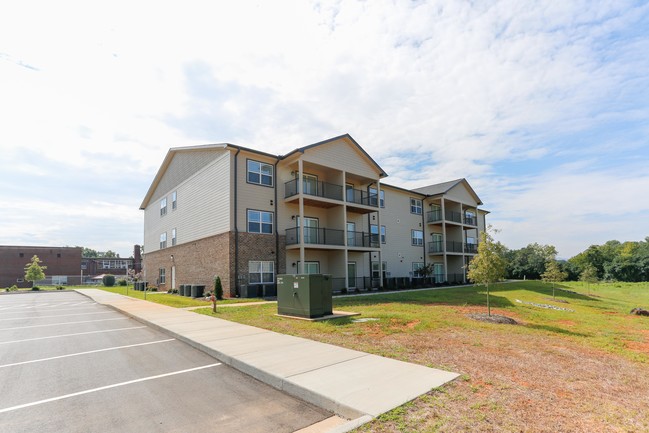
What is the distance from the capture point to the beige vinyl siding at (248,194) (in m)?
21.2

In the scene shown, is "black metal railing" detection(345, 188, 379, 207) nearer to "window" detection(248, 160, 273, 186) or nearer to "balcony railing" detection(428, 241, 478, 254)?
"window" detection(248, 160, 273, 186)

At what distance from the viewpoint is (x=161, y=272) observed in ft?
106

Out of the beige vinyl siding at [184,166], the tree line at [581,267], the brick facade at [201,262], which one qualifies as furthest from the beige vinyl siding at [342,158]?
the tree line at [581,267]

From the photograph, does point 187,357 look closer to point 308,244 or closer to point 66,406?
point 66,406

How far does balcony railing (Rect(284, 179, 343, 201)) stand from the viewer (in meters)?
23.4

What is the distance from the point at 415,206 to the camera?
34.8 metres

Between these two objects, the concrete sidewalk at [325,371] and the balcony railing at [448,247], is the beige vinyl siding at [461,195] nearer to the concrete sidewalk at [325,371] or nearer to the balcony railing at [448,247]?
the balcony railing at [448,247]

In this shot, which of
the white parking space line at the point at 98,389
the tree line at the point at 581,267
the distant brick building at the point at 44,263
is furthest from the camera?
the distant brick building at the point at 44,263

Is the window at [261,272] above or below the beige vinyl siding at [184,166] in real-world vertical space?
below

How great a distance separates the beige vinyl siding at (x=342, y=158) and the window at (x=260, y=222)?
14.4ft

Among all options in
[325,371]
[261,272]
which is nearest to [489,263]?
[325,371]

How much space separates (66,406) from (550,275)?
85.0 feet

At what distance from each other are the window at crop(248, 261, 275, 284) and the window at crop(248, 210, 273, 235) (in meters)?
1.98

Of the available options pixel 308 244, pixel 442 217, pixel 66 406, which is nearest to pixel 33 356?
pixel 66 406
